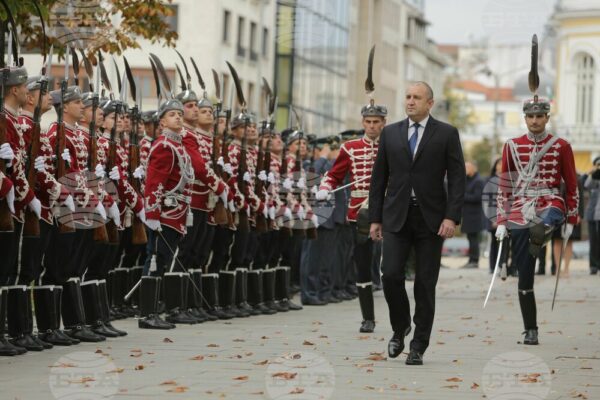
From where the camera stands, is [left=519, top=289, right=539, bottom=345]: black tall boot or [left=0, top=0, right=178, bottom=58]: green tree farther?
[left=0, top=0, right=178, bottom=58]: green tree

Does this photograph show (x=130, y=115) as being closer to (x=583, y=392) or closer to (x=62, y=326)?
(x=62, y=326)

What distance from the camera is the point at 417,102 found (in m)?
13.3

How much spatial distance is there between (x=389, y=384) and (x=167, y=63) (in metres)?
51.5

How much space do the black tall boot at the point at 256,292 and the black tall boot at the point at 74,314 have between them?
4.55m

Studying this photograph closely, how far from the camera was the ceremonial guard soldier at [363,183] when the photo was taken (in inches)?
626

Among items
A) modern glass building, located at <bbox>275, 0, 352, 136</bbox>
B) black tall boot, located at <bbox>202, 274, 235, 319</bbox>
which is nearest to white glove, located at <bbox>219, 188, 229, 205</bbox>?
black tall boot, located at <bbox>202, 274, 235, 319</bbox>

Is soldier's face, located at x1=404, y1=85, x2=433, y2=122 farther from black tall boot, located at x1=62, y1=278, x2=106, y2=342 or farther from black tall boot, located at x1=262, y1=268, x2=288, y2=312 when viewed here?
black tall boot, located at x1=262, y1=268, x2=288, y2=312

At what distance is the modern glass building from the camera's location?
6925cm

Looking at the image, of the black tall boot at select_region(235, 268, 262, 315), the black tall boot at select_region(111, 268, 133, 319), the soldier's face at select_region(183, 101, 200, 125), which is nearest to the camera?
the soldier's face at select_region(183, 101, 200, 125)

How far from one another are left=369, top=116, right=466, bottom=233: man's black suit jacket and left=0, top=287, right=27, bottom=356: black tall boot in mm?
3014

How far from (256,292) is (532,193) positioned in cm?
467

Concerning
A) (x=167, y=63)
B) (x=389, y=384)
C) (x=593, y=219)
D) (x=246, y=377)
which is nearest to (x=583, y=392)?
(x=389, y=384)

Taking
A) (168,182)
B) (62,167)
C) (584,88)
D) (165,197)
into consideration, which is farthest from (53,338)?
(584,88)

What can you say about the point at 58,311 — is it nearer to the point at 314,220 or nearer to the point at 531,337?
the point at 531,337
